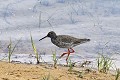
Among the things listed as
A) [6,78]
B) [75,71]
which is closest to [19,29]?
[75,71]

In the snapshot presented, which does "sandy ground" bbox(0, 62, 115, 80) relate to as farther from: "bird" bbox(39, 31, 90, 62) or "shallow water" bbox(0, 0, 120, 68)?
"shallow water" bbox(0, 0, 120, 68)

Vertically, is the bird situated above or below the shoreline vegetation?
above

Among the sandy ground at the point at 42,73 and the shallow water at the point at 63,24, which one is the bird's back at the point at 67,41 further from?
the sandy ground at the point at 42,73

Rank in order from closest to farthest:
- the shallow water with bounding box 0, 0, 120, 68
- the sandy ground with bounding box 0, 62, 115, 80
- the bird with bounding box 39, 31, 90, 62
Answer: the sandy ground with bounding box 0, 62, 115, 80 → the bird with bounding box 39, 31, 90, 62 → the shallow water with bounding box 0, 0, 120, 68

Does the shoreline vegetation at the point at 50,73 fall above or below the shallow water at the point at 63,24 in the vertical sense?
below

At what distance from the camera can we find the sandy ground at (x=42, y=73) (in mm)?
5546

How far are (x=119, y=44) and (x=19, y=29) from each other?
85.0 inches

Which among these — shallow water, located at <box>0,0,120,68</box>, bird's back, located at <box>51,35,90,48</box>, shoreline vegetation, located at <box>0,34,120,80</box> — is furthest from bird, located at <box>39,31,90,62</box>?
shoreline vegetation, located at <box>0,34,120,80</box>

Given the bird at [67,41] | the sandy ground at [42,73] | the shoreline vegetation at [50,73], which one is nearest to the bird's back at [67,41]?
the bird at [67,41]

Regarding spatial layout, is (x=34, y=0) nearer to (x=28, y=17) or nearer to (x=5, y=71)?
(x=28, y=17)

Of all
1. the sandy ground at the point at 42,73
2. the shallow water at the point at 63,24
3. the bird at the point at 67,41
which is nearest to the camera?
the sandy ground at the point at 42,73

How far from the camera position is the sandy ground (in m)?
5.55

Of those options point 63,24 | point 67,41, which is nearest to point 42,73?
point 67,41

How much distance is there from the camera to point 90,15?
11016 millimetres
